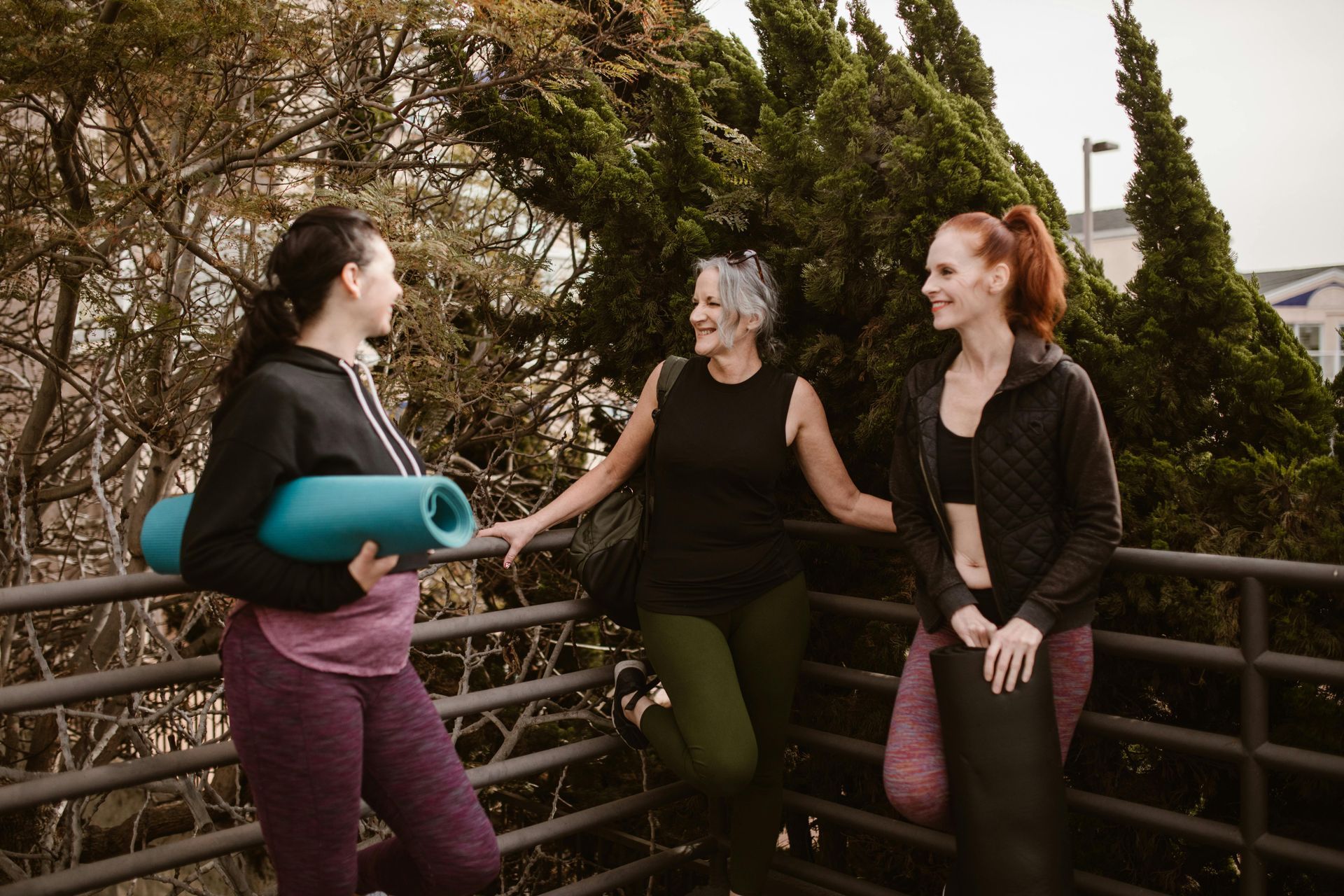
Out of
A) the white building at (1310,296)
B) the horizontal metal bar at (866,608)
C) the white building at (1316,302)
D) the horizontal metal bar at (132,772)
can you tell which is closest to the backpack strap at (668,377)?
the horizontal metal bar at (866,608)

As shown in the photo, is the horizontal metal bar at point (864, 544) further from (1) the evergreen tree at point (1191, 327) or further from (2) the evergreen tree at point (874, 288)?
(1) the evergreen tree at point (1191, 327)

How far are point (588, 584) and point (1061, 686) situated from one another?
4.15 ft

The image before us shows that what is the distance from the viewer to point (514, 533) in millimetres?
2826

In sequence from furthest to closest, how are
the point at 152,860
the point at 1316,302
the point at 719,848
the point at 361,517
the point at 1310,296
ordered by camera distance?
the point at 1310,296, the point at 1316,302, the point at 719,848, the point at 152,860, the point at 361,517

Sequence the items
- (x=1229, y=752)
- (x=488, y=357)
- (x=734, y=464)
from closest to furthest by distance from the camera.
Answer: (x=1229, y=752) < (x=734, y=464) < (x=488, y=357)

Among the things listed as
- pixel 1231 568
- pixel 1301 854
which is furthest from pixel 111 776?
pixel 1301 854

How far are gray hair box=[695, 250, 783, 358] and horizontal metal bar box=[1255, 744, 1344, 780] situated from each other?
5.33ft

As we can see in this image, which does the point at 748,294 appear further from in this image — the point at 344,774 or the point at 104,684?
the point at 104,684

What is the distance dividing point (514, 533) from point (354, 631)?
0.95m

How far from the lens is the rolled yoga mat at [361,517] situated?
1.68m

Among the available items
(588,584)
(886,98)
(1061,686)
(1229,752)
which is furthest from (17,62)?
(1229,752)

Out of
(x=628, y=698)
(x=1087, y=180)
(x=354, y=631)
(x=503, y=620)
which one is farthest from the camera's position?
(x=1087, y=180)

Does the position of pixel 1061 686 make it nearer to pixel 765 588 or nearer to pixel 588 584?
pixel 765 588

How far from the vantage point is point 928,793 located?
2.41m
